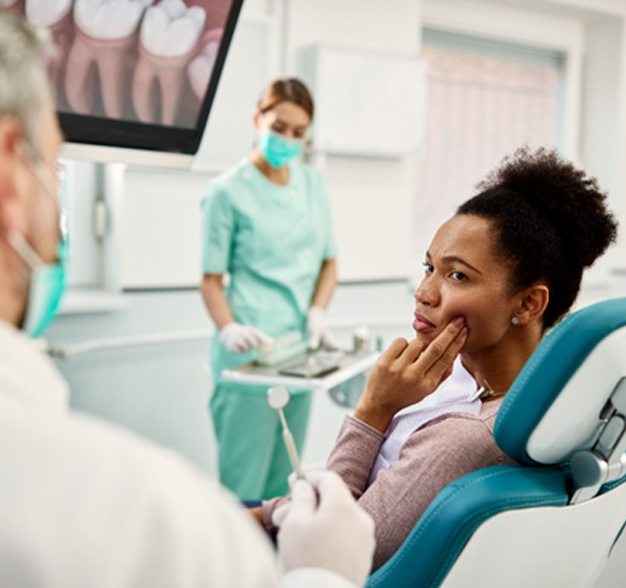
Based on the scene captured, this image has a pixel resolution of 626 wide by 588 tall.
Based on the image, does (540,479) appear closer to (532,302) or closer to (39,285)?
(532,302)

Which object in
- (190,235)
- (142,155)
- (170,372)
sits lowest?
(170,372)

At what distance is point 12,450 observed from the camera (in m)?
0.55

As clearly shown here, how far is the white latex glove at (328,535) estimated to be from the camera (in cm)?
83

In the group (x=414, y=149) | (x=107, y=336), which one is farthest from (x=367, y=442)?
(x=414, y=149)

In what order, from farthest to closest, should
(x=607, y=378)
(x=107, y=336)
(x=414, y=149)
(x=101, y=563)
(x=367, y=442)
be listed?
(x=414, y=149) → (x=107, y=336) → (x=367, y=442) → (x=607, y=378) → (x=101, y=563)

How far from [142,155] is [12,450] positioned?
1050 mm

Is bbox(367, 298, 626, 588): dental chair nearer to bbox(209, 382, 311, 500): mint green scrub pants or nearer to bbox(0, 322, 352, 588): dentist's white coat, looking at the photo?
bbox(0, 322, 352, 588): dentist's white coat

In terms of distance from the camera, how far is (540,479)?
3.91ft

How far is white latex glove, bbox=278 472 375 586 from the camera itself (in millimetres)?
833

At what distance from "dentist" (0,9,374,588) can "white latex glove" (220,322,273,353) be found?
1.81m

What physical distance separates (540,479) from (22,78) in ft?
2.72

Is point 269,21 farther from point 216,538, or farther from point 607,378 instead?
point 216,538

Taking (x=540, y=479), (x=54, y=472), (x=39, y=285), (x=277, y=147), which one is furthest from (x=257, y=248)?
(x=54, y=472)

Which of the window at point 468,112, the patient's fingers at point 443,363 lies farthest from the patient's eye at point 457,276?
the window at point 468,112
